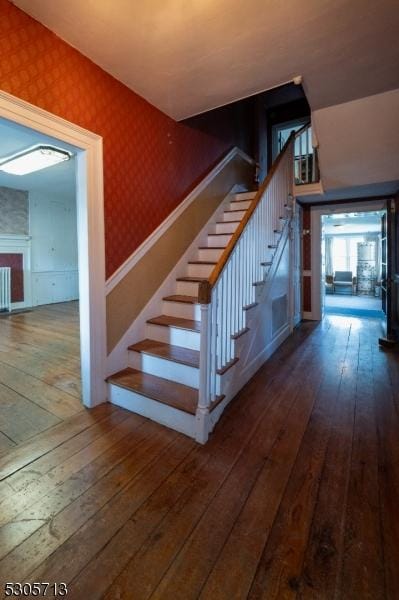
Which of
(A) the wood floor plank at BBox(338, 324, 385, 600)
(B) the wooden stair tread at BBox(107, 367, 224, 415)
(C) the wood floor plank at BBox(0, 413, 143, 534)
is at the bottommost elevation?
(A) the wood floor plank at BBox(338, 324, 385, 600)

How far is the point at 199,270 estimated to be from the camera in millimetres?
3320

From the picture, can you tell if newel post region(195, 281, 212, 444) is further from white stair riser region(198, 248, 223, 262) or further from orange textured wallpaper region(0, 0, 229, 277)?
white stair riser region(198, 248, 223, 262)

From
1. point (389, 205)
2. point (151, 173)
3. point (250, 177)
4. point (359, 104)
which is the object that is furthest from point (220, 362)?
point (250, 177)

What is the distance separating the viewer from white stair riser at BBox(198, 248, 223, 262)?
3424mm

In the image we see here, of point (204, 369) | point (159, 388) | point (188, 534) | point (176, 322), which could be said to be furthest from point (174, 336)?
point (188, 534)

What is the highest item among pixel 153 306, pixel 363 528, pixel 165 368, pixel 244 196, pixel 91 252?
pixel 244 196

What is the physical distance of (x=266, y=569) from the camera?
3.56ft

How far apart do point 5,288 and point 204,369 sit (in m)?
5.72

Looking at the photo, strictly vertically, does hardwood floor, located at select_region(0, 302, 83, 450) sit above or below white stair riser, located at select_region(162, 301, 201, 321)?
below

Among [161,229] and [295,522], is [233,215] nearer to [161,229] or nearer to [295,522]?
[161,229]

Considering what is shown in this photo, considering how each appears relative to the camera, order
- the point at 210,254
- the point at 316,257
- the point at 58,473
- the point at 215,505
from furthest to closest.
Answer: the point at 316,257
the point at 210,254
the point at 58,473
the point at 215,505

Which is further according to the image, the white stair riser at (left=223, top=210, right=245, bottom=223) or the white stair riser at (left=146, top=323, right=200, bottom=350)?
the white stair riser at (left=223, top=210, right=245, bottom=223)

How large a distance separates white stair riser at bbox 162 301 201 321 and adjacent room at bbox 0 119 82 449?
1.09 m

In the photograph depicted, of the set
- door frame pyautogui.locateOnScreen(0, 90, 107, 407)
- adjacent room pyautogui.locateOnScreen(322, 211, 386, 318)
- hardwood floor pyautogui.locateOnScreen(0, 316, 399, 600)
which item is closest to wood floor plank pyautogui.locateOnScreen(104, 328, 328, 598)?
hardwood floor pyautogui.locateOnScreen(0, 316, 399, 600)
